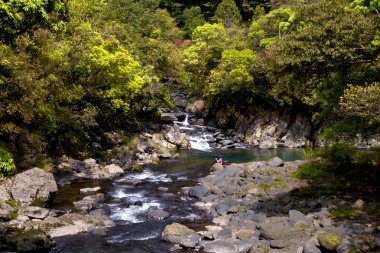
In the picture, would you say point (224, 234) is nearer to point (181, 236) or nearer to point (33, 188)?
point (181, 236)

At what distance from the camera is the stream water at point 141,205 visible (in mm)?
14281

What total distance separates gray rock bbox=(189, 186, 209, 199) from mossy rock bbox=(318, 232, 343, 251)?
933 cm

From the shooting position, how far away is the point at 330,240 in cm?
1234

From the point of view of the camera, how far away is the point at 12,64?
769 inches

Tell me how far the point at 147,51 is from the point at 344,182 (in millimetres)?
29697

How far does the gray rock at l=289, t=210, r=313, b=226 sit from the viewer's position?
14977 mm

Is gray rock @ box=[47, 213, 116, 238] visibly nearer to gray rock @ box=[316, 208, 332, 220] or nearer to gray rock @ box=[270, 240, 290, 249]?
gray rock @ box=[270, 240, 290, 249]

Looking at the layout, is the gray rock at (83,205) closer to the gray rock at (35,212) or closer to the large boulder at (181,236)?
the gray rock at (35,212)

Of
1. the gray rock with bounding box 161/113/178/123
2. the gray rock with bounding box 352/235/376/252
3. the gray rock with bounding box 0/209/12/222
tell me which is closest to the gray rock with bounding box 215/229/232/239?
the gray rock with bounding box 352/235/376/252

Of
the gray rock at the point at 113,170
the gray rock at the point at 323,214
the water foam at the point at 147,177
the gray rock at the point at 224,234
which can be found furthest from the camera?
the gray rock at the point at 113,170

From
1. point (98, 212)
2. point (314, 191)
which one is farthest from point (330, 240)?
point (98, 212)

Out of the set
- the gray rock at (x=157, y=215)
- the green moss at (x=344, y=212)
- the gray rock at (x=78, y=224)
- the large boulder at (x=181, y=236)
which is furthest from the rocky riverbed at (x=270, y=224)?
the gray rock at (x=78, y=224)

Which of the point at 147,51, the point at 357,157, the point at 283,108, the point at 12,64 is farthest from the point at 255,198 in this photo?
the point at 147,51

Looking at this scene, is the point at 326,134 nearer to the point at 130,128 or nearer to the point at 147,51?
the point at 130,128
